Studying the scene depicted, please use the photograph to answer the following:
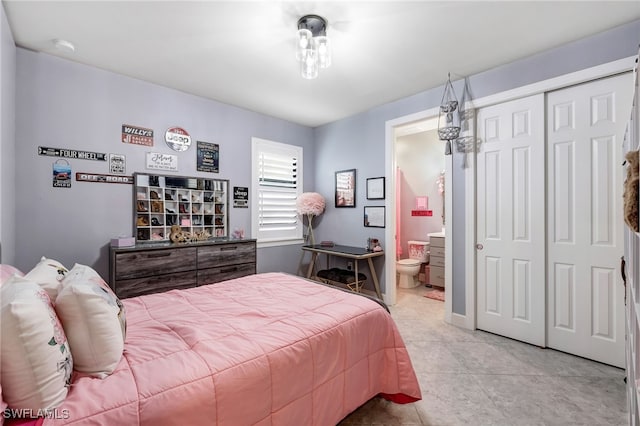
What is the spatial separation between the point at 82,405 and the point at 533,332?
3363 millimetres

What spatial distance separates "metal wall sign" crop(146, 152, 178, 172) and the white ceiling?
0.82m

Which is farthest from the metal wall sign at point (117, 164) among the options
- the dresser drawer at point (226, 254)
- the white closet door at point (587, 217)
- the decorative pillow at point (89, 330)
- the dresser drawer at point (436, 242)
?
the dresser drawer at point (436, 242)


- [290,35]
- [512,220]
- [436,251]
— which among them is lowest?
A: [436,251]

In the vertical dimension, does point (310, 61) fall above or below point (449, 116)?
above

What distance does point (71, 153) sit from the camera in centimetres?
275

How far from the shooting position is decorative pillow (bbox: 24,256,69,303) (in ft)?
4.03

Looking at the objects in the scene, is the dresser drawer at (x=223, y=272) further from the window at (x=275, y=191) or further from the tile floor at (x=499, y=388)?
the tile floor at (x=499, y=388)

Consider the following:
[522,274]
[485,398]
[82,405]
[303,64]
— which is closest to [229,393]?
[82,405]

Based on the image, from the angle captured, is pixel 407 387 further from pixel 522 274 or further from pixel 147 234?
pixel 147 234

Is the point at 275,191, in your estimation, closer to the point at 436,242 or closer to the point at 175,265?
the point at 175,265

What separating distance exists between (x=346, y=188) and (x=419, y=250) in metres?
1.87

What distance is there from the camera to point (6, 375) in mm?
830

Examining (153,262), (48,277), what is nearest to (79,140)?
(153,262)

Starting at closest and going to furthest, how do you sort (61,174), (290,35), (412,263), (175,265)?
(290,35)
(61,174)
(175,265)
(412,263)
